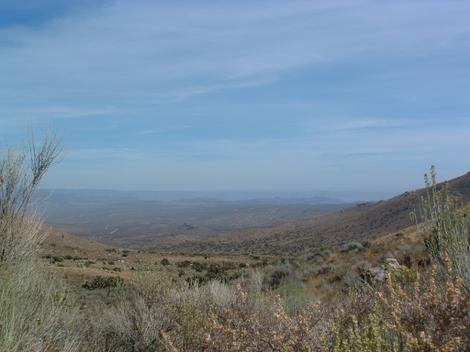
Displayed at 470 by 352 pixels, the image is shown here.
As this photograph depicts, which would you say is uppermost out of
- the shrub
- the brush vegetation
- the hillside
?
the brush vegetation

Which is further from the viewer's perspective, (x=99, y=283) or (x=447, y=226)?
(x=99, y=283)

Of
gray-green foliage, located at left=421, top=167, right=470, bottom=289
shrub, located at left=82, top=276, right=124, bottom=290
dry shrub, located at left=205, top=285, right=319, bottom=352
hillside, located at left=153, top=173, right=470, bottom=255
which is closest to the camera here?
dry shrub, located at left=205, top=285, right=319, bottom=352

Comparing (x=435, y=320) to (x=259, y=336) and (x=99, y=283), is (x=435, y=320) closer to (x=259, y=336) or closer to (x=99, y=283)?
(x=259, y=336)

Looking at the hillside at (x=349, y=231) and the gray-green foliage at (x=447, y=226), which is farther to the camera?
the hillside at (x=349, y=231)

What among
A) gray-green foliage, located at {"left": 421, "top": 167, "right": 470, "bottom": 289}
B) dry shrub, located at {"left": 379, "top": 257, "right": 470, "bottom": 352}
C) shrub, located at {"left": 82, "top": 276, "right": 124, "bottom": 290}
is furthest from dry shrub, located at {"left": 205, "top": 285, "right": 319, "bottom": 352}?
shrub, located at {"left": 82, "top": 276, "right": 124, "bottom": 290}

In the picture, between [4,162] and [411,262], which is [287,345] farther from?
[411,262]

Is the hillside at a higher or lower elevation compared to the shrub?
lower

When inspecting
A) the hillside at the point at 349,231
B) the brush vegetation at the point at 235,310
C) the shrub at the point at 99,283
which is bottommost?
the hillside at the point at 349,231

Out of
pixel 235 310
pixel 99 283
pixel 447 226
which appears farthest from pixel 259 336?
pixel 99 283

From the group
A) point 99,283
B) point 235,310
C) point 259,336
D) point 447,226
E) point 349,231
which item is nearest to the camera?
point 259,336

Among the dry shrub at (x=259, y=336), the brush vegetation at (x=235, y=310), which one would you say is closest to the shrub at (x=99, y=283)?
the brush vegetation at (x=235, y=310)

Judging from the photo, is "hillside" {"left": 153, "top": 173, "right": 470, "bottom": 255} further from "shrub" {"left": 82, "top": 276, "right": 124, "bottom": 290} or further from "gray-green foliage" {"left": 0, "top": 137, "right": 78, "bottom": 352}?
"gray-green foliage" {"left": 0, "top": 137, "right": 78, "bottom": 352}

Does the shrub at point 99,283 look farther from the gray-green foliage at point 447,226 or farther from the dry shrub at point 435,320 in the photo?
the dry shrub at point 435,320

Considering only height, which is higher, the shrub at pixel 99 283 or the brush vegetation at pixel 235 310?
the brush vegetation at pixel 235 310
